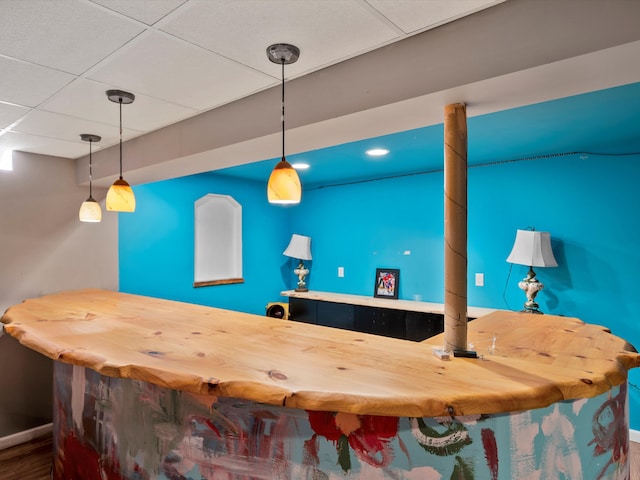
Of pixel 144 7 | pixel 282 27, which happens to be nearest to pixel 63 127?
pixel 144 7

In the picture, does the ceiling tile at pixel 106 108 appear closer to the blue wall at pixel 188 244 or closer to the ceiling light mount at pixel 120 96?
the ceiling light mount at pixel 120 96

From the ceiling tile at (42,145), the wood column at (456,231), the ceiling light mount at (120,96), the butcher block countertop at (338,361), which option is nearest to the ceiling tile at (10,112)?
the ceiling tile at (42,145)

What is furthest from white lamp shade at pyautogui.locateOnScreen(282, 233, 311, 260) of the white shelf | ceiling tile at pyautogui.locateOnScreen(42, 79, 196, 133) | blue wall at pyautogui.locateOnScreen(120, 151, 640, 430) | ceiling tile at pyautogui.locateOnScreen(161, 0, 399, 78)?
ceiling tile at pyautogui.locateOnScreen(161, 0, 399, 78)

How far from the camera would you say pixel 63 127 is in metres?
2.51

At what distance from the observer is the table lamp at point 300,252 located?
500cm

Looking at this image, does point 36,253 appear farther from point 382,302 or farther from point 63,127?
point 382,302

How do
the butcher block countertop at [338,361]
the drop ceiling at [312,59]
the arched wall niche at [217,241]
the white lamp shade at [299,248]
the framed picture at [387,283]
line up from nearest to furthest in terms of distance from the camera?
1. the butcher block countertop at [338,361]
2. the drop ceiling at [312,59]
3. the framed picture at [387,283]
4. the arched wall niche at [217,241]
5. the white lamp shade at [299,248]

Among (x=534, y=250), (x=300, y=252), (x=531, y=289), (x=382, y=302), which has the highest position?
(x=534, y=250)

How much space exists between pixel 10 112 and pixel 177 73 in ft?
4.09

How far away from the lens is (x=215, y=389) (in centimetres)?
114

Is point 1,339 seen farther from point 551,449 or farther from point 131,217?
point 551,449

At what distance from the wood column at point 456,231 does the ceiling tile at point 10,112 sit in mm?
2321

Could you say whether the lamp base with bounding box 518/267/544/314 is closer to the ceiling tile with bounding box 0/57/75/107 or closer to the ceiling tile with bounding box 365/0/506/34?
the ceiling tile with bounding box 365/0/506/34

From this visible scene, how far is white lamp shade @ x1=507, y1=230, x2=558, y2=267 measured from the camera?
3.14 meters
